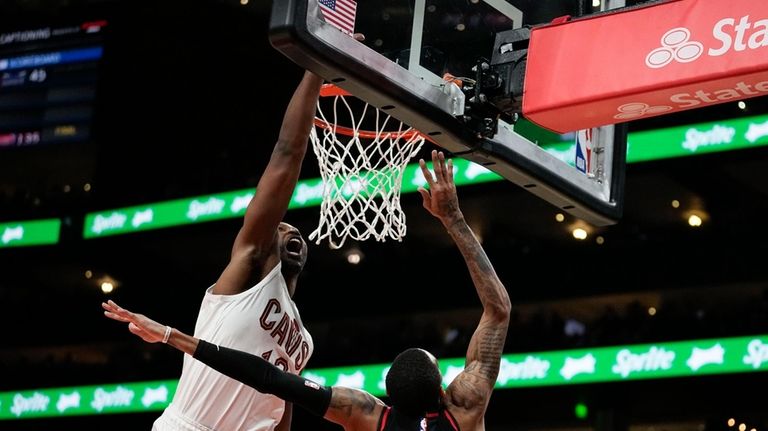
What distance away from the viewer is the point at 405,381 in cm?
354

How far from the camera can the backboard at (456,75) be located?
3.85 meters

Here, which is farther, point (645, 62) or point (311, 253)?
point (311, 253)

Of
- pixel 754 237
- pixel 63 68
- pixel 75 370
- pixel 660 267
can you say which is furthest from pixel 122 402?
pixel 754 237

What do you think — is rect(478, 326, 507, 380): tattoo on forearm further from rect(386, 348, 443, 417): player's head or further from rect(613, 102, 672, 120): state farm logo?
rect(613, 102, 672, 120): state farm logo

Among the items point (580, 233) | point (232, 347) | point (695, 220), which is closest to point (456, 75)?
point (232, 347)

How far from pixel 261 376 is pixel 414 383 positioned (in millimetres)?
460

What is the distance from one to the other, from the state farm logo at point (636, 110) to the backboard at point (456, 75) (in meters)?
→ 0.40

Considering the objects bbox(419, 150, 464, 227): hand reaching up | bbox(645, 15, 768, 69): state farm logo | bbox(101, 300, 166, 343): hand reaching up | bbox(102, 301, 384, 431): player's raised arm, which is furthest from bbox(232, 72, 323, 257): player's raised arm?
bbox(645, 15, 768, 69): state farm logo


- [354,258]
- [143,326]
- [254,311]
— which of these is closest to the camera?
[143,326]

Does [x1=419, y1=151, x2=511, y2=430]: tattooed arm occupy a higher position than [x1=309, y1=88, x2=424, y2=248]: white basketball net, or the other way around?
[x1=309, y1=88, x2=424, y2=248]: white basketball net

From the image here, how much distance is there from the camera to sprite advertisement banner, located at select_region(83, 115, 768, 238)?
11422 mm

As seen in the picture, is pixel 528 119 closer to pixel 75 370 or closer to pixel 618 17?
pixel 618 17

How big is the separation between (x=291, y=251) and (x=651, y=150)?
807cm

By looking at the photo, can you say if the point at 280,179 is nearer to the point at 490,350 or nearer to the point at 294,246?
the point at 294,246
